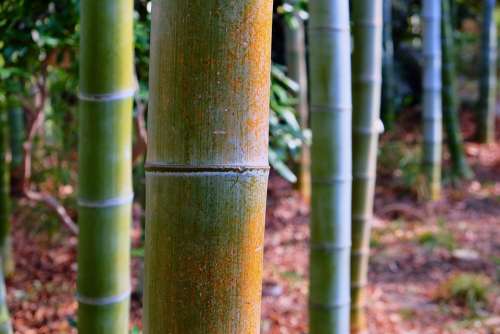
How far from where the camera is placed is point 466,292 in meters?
3.38

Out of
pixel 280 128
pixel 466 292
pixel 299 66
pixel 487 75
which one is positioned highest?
pixel 487 75

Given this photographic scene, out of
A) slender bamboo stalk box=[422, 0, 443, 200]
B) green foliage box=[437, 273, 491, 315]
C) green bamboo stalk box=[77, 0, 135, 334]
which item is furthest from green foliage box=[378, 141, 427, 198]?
green bamboo stalk box=[77, 0, 135, 334]

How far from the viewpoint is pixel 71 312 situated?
312 cm

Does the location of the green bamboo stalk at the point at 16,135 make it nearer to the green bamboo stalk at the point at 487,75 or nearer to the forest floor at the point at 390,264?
the forest floor at the point at 390,264

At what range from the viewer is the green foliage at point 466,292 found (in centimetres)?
332

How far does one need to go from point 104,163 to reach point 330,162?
729 mm

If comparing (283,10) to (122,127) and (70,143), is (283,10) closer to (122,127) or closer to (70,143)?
(122,127)

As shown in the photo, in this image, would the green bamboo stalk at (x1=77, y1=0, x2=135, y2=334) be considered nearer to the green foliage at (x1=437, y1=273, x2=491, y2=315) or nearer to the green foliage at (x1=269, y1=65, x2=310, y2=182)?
the green foliage at (x1=269, y1=65, x2=310, y2=182)

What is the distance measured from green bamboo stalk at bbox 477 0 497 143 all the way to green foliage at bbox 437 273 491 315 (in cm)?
455

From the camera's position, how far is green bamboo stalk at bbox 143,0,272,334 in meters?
0.66

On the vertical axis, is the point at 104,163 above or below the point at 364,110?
below

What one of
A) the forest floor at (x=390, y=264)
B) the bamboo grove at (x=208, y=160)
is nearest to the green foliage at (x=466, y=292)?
the forest floor at (x=390, y=264)

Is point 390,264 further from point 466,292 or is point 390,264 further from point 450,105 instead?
point 450,105

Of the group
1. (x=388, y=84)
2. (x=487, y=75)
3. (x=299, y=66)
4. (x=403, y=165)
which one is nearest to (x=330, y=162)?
(x=299, y=66)
